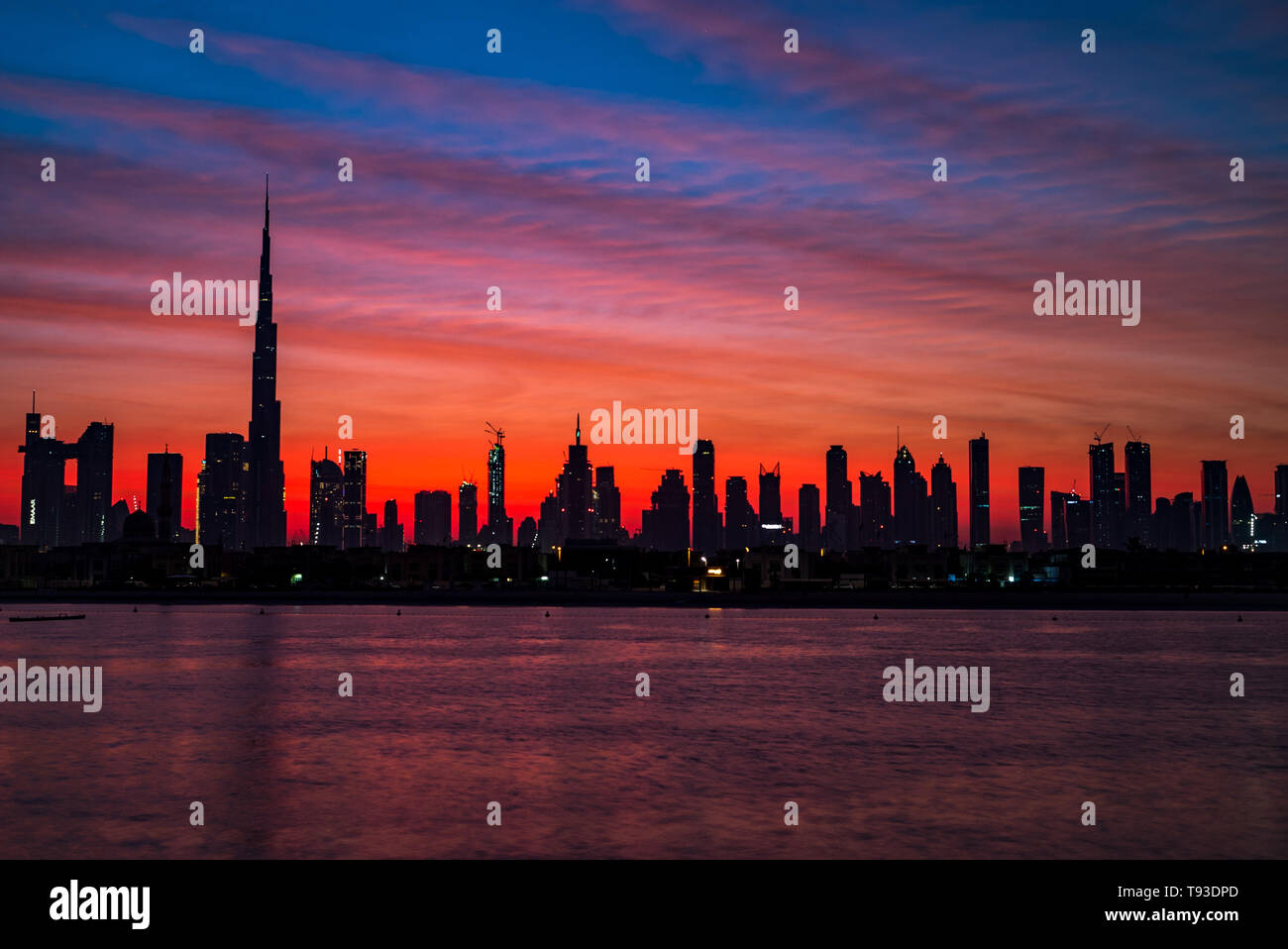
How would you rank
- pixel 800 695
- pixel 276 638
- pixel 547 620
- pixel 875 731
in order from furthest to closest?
1. pixel 547 620
2. pixel 276 638
3. pixel 800 695
4. pixel 875 731

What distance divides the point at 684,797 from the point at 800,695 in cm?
2443

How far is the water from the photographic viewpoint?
24.3 meters

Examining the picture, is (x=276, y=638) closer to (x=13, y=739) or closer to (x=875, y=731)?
(x=13, y=739)

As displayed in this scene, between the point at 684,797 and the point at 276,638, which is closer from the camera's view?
the point at 684,797

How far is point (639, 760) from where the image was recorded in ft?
112

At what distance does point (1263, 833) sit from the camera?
24.9m

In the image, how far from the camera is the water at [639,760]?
2430 cm

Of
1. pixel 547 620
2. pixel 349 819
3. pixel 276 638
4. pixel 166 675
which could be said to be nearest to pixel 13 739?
pixel 349 819
